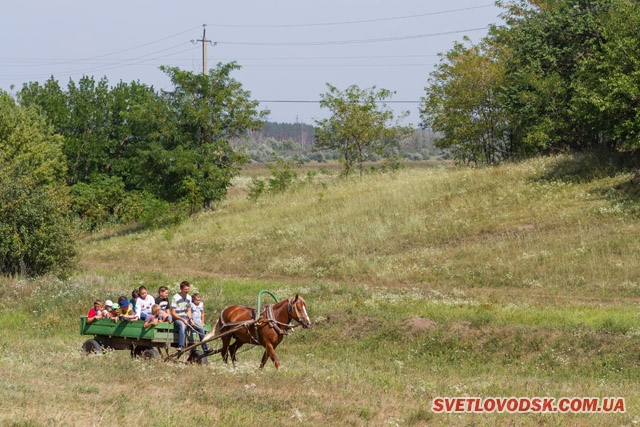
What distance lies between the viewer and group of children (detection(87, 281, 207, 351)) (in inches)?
719

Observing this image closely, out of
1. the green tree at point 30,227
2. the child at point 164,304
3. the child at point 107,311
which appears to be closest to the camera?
the child at point 164,304

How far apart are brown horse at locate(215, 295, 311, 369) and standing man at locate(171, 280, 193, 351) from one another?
2.59ft

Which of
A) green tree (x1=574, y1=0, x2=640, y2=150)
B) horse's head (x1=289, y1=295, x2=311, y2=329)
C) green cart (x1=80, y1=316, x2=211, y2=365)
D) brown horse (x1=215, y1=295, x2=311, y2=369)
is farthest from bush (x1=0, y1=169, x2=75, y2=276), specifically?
green tree (x1=574, y1=0, x2=640, y2=150)

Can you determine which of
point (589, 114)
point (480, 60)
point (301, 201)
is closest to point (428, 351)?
point (589, 114)

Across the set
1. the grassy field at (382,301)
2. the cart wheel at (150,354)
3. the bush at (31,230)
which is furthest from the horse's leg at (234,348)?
the bush at (31,230)

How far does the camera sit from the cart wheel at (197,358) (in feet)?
59.5

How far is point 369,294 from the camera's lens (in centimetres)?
2916

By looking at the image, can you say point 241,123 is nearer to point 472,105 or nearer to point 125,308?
point 472,105

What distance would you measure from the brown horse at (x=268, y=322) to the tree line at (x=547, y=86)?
85.6 ft

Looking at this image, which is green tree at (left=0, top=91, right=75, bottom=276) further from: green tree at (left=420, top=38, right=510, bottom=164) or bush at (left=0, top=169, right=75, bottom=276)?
green tree at (left=420, top=38, right=510, bottom=164)

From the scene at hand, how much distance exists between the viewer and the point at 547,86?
152 ft

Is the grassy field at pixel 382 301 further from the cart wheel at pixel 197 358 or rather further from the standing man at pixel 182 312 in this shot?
the standing man at pixel 182 312

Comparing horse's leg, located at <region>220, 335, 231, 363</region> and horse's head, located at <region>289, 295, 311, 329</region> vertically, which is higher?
horse's head, located at <region>289, 295, 311, 329</region>

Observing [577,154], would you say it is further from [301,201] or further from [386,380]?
[386,380]
